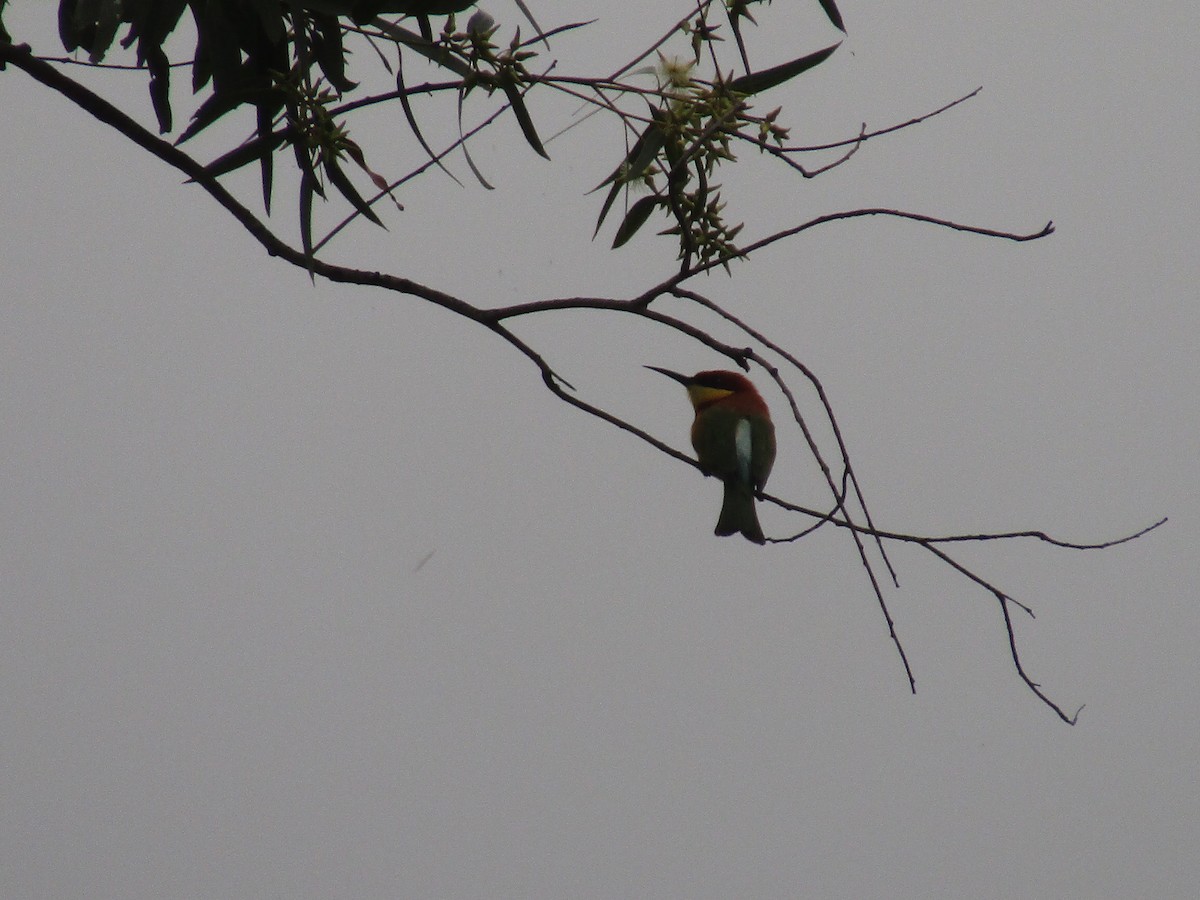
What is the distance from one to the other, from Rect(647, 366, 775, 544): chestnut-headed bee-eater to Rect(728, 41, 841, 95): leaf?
1.43 m

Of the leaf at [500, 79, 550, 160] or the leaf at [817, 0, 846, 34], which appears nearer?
the leaf at [500, 79, 550, 160]

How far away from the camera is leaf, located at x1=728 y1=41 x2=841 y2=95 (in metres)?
1.70

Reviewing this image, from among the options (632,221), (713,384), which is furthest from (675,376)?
(632,221)

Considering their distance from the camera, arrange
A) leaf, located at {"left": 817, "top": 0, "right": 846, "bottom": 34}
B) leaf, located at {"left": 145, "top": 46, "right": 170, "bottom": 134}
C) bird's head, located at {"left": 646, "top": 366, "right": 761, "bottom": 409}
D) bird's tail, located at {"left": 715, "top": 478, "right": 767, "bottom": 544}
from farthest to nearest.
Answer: bird's head, located at {"left": 646, "top": 366, "right": 761, "bottom": 409} → bird's tail, located at {"left": 715, "top": 478, "right": 767, "bottom": 544} → leaf, located at {"left": 145, "top": 46, "right": 170, "bottom": 134} → leaf, located at {"left": 817, "top": 0, "right": 846, "bottom": 34}

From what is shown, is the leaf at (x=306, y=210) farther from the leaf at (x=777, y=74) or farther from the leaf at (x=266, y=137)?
the leaf at (x=777, y=74)

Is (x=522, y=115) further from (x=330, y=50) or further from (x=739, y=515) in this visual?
(x=739, y=515)

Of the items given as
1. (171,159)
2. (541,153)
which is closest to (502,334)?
(541,153)

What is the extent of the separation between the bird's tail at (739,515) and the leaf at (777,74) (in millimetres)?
1540

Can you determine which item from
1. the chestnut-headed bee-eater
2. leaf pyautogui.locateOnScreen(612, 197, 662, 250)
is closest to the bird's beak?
the chestnut-headed bee-eater

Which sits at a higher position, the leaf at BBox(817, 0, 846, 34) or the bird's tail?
the bird's tail

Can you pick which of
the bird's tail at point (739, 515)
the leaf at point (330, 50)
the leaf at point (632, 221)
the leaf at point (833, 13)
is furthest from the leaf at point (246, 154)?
the bird's tail at point (739, 515)

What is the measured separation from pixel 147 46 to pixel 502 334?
2.09 feet

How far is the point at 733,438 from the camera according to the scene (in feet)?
10.9

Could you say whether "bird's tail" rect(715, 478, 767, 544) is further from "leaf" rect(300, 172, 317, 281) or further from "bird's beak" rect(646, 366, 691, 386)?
"leaf" rect(300, 172, 317, 281)
